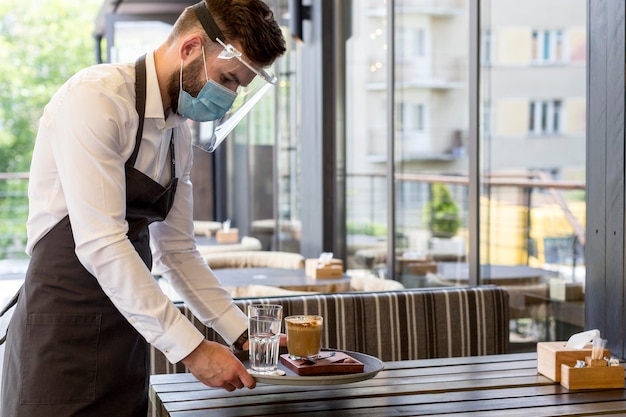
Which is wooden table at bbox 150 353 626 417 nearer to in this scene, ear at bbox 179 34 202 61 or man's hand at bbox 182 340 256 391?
man's hand at bbox 182 340 256 391

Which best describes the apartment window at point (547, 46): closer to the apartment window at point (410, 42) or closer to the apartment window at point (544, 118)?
the apartment window at point (544, 118)

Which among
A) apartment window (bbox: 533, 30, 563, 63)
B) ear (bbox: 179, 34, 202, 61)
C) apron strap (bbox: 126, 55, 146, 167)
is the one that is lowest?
apron strap (bbox: 126, 55, 146, 167)

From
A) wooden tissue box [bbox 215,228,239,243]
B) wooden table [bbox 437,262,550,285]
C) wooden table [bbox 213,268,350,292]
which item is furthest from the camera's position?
wooden tissue box [bbox 215,228,239,243]

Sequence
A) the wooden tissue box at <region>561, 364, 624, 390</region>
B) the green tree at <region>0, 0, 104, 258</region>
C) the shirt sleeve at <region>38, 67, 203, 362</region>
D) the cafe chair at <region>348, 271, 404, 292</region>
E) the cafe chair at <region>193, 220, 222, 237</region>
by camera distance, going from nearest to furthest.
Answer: the shirt sleeve at <region>38, 67, 203, 362</region> < the wooden tissue box at <region>561, 364, 624, 390</region> < the cafe chair at <region>348, 271, 404, 292</region> < the cafe chair at <region>193, 220, 222, 237</region> < the green tree at <region>0, 0, 104, 258</region>

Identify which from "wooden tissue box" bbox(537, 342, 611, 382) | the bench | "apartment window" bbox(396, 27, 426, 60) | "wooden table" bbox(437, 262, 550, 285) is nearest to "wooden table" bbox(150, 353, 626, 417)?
"wooden tissue box" bbox(537, 342, 611, 382)

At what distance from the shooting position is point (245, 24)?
181cm

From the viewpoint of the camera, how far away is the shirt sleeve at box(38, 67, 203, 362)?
5.58ft

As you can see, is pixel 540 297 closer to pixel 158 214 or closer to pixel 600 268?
pixel 600 268

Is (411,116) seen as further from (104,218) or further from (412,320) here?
(104,218)

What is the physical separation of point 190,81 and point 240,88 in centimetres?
16

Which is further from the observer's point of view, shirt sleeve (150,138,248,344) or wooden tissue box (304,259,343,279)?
wooden tissue box (304,259,343,279)

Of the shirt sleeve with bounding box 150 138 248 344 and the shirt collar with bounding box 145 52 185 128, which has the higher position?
the shirt collar with bounding box 145 52 185 128

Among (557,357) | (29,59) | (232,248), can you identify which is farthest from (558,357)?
(29,59)

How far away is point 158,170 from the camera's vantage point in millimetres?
1933
